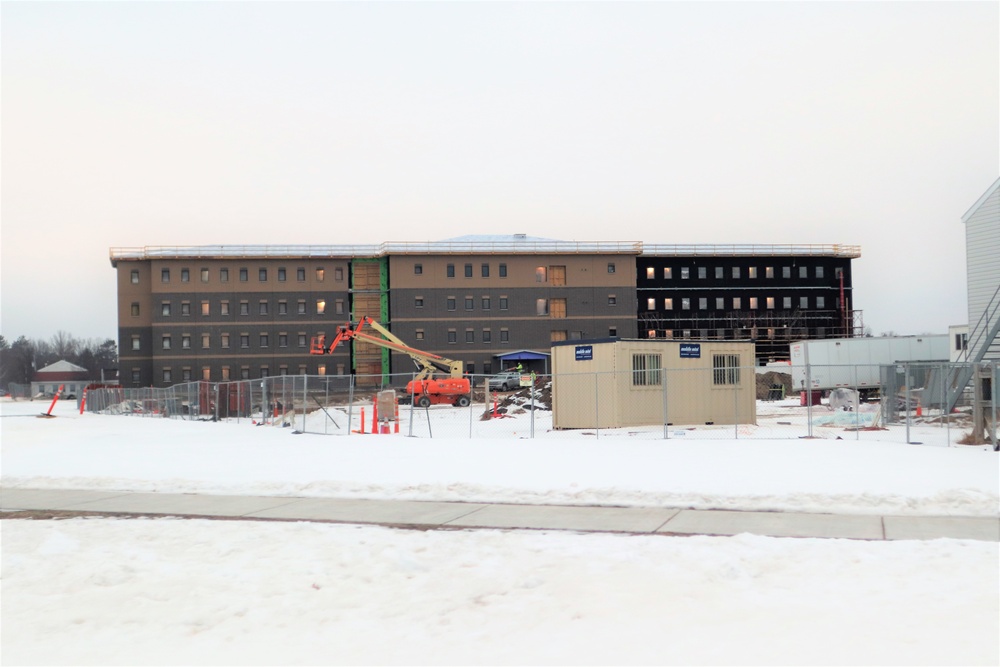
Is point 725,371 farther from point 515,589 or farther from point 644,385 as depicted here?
point 515,589

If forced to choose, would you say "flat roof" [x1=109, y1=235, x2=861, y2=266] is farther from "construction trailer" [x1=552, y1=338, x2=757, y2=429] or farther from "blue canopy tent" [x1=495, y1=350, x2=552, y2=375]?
"construction trailer" [x1=552, y1=338, x2=757, y2=429]

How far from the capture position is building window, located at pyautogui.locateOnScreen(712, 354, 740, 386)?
3219cm

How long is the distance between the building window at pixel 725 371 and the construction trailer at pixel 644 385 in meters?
0.04

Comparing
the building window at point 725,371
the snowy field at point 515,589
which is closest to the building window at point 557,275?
the building window at point 725,371

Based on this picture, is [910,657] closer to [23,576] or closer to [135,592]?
[135,592]

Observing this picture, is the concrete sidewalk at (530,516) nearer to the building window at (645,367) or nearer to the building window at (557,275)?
the building window at (645,367)

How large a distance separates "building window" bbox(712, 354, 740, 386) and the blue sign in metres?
0.71

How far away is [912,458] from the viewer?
18281mm

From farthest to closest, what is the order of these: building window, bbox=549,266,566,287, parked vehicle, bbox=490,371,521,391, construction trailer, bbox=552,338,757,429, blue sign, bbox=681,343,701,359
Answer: building window, bbox=549,266,566,287 < parked vehicle, bbox=490,371,521,391 < blue sign, bbox=681,343,701,359 < construction trailer, bbox=552,338,757,429

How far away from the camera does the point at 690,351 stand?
1262 inches

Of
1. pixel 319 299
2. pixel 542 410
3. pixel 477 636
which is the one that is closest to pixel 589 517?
pixel 477 636

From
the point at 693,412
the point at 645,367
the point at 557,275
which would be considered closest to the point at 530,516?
the point at 645,367

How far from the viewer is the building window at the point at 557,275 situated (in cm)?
8919

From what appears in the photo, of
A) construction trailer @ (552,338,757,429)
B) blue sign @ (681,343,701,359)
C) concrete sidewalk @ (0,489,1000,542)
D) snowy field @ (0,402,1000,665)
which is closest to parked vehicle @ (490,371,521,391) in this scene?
construction trailer @ (552,338,757,429)
